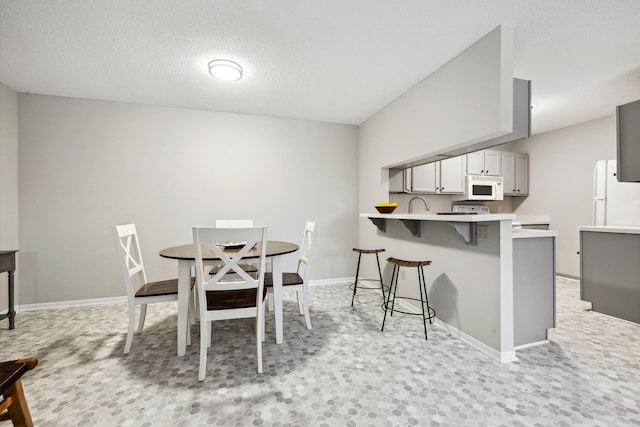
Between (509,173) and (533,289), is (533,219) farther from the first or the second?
(533,289)

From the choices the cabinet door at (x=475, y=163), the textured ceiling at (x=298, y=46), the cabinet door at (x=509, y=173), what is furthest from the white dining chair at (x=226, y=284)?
the cabinet door at (x=509, y=173)

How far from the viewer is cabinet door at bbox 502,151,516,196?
4668 mm

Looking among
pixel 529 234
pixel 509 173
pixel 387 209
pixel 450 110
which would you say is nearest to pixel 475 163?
pixel 509 173

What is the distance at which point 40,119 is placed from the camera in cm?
309

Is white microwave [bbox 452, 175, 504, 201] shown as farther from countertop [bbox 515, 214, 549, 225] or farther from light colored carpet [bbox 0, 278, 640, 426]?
light colored carpet [bbox 0, 278, 640, 426]

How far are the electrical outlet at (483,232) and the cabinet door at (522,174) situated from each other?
11.0 ft

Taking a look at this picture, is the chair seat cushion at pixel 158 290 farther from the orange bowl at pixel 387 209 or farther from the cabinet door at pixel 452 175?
the cabinet door at pixel 452 175

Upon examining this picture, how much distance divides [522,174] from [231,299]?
519cm

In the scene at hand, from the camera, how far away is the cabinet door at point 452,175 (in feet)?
13.5

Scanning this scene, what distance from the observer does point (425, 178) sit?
3.96m

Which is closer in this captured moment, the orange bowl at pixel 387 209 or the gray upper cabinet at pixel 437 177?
the orange bowl at pixel 387 209

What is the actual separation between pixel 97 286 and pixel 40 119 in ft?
6.52

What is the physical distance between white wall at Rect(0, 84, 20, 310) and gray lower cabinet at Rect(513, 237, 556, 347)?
190 inches

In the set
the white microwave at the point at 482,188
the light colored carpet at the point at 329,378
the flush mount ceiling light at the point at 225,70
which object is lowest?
the light colored carpet at the point at 329,378
